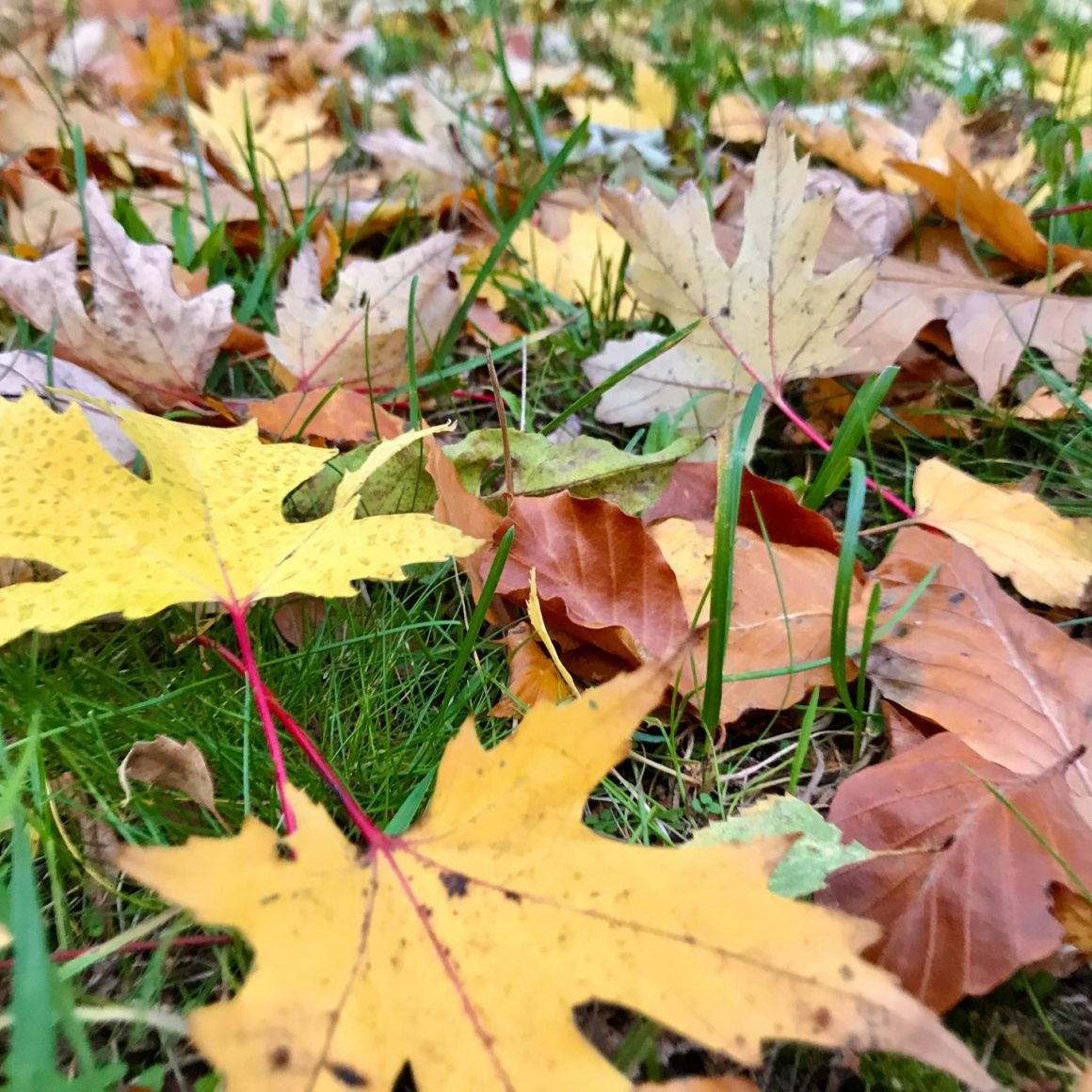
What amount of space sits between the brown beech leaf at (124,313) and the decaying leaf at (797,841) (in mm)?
789

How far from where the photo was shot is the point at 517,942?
0.44 metres

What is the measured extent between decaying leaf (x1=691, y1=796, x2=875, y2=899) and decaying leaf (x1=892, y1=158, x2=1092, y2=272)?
2.84 feet

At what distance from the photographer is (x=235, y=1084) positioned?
388 mm

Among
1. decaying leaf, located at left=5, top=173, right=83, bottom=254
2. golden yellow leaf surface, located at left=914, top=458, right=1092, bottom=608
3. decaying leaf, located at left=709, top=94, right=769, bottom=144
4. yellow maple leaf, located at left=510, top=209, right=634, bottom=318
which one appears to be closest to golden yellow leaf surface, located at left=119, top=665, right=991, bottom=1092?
golden yellow leaf surface, located at left=914, top=458, right=1092, bottom=608

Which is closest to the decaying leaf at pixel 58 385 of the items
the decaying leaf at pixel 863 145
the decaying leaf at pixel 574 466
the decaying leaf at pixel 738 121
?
the decaying leaf at pixel 574 466

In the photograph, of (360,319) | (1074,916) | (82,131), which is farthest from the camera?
(82,131)

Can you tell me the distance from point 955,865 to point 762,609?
257mm

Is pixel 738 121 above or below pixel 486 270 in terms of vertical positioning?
above

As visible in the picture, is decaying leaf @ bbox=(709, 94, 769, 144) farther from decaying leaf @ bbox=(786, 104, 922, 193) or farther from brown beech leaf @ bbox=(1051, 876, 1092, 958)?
brown beech leaf @ bbox=(1051, 876, 1092, 958)

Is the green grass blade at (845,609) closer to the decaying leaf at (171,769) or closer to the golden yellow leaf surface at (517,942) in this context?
the golden yellow leaf surface at (517,942)

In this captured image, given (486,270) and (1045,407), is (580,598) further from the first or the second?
(1045,407)

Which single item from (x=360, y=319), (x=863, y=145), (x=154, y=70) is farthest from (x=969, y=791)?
(x=154, y=70)

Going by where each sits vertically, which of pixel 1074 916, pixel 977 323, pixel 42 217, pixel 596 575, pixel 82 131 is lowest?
pixel 1074 916

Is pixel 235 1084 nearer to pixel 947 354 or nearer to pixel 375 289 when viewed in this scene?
pixel 375 289
